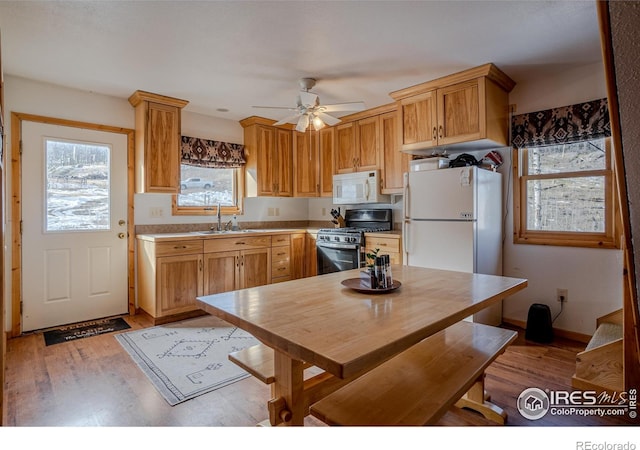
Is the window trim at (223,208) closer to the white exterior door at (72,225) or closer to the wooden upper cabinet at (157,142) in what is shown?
the wooden upper cabinet at (157,142)

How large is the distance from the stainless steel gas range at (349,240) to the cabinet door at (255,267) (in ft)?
2.12

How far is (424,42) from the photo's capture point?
8.01 ft

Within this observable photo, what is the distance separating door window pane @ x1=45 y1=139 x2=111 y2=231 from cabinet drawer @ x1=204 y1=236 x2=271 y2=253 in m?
1.07

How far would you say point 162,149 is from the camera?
11.8ft

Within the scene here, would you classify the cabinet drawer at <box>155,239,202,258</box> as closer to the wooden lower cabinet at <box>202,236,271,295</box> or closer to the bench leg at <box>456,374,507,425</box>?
the wooden lower cabinet at <box>202,236,271,295</box>

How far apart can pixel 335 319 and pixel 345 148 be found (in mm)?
3497

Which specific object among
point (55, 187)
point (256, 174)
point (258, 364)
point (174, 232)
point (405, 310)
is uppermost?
point (256, 174)

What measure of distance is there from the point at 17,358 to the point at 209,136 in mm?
2862

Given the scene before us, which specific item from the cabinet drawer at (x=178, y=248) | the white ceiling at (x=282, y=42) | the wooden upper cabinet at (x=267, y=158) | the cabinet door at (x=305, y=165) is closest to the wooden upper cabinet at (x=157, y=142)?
the white ceiling at (x=282, y=42)

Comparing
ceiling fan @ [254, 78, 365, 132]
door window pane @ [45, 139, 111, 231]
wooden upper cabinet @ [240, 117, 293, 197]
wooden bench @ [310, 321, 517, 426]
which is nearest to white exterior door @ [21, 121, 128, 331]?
door window pane @ [45, 139, 111, 231]

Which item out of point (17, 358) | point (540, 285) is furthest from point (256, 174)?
point (540, 285)

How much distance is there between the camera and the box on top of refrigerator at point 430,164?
10.6 feet

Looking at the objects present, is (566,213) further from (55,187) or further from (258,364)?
(55,187)
